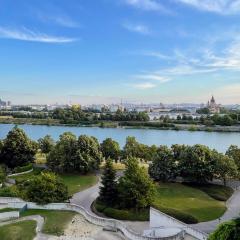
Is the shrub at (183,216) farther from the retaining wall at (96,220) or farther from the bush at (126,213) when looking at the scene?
the retaining wall at (96,220)

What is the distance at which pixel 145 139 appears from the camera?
68.2 m

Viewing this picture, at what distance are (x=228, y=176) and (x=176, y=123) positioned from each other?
66972mm

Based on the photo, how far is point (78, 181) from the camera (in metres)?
31.6

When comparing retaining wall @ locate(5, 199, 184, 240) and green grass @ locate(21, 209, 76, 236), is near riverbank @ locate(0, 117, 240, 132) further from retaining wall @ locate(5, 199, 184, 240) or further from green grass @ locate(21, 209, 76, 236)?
green grass @ locate(21, 209, 76, 236)

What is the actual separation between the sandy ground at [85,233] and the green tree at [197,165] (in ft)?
39.0

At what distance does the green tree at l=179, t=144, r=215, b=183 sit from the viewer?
97.4 feet

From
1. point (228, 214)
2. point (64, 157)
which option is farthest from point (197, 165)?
point (64, 157)

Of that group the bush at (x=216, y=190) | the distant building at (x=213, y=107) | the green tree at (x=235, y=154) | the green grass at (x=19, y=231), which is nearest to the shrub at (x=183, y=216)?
the bush at (x=216, y=190)

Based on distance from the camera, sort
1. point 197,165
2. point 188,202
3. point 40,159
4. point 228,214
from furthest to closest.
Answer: point 40,159 < point 197,165 < point 188,202 < point 228,214

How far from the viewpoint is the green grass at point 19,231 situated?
1828 cm

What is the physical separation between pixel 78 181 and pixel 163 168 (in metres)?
6.80

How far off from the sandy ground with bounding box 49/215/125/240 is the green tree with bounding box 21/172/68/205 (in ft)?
9.84

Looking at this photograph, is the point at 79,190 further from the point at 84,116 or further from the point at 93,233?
the point at 84,116

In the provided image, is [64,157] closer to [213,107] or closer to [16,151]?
[16,151]
